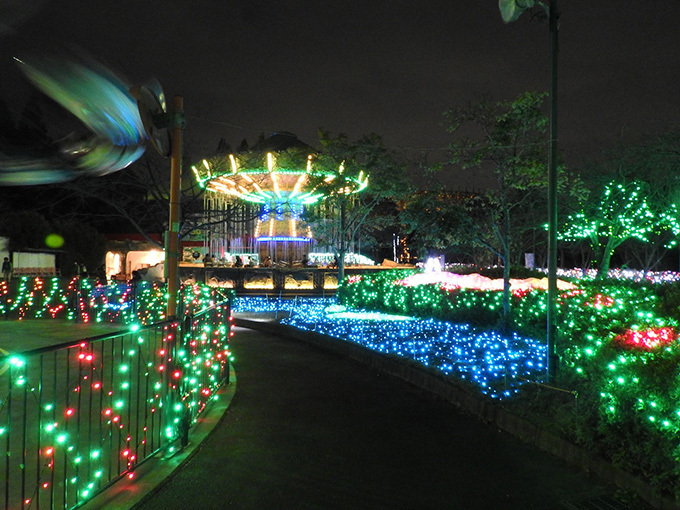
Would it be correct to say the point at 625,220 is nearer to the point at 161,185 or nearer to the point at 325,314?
the point at 325,314

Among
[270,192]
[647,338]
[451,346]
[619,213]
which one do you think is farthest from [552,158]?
[270,192]

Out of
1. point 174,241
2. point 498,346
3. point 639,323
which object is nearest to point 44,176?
point 174,241

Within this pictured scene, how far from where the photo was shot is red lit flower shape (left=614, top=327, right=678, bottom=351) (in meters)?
5.26

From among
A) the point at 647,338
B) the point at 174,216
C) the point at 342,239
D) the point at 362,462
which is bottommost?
the point at 362,462

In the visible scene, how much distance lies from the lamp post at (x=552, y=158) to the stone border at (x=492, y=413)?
5.17 feet

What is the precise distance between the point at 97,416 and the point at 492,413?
4399 millimetres

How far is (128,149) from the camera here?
6.91 m

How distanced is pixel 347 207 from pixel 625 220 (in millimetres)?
12143

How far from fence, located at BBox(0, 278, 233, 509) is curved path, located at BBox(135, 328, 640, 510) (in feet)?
1.40

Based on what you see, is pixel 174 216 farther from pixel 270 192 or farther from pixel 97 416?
pixel 270 192

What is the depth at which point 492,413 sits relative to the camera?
678 centimetres

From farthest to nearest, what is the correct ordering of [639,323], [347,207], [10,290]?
[347,207] → [10,290] → [639,323]

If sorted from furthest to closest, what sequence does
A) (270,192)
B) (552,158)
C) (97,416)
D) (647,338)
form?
(270,192)
(552,158)
(97,416)
(647,338)

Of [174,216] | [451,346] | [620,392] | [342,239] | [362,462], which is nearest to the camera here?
[620,392]
